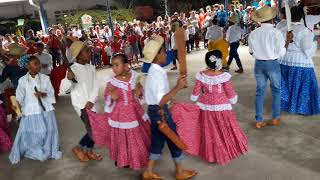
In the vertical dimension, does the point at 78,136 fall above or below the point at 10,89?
below

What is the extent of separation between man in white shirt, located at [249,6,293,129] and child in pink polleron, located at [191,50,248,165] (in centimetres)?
99

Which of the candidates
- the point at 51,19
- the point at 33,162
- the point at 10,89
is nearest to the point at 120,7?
the point at 51,19

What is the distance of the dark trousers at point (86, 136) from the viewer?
3.98 metres

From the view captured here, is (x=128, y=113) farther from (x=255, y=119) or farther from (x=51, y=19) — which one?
(x=51, y=19)

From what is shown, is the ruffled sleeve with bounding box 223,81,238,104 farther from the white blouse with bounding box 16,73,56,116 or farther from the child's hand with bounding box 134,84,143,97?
the white blouse with bounding box 16,73,56,116

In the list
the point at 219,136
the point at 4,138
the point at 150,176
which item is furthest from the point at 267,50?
the point at 4,138

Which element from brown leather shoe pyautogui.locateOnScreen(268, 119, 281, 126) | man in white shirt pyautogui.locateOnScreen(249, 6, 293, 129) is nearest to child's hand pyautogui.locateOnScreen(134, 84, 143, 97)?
man in white shirt pyautogui.locateOnScreen(249, 6, 293, 129)

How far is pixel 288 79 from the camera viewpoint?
5285 mm

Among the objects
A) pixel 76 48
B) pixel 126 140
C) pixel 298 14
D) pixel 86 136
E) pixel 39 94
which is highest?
pixel 298 14

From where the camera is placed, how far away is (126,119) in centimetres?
355

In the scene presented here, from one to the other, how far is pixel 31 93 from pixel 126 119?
135cm

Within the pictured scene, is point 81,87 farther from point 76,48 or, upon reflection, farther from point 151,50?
point 151,50

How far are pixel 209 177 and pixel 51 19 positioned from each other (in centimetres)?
2424

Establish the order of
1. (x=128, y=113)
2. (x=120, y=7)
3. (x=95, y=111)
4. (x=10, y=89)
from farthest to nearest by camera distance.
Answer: (x=120, y=7) → (x=10, y=89) → (x=95, y=111) → (x=128, y=113)
